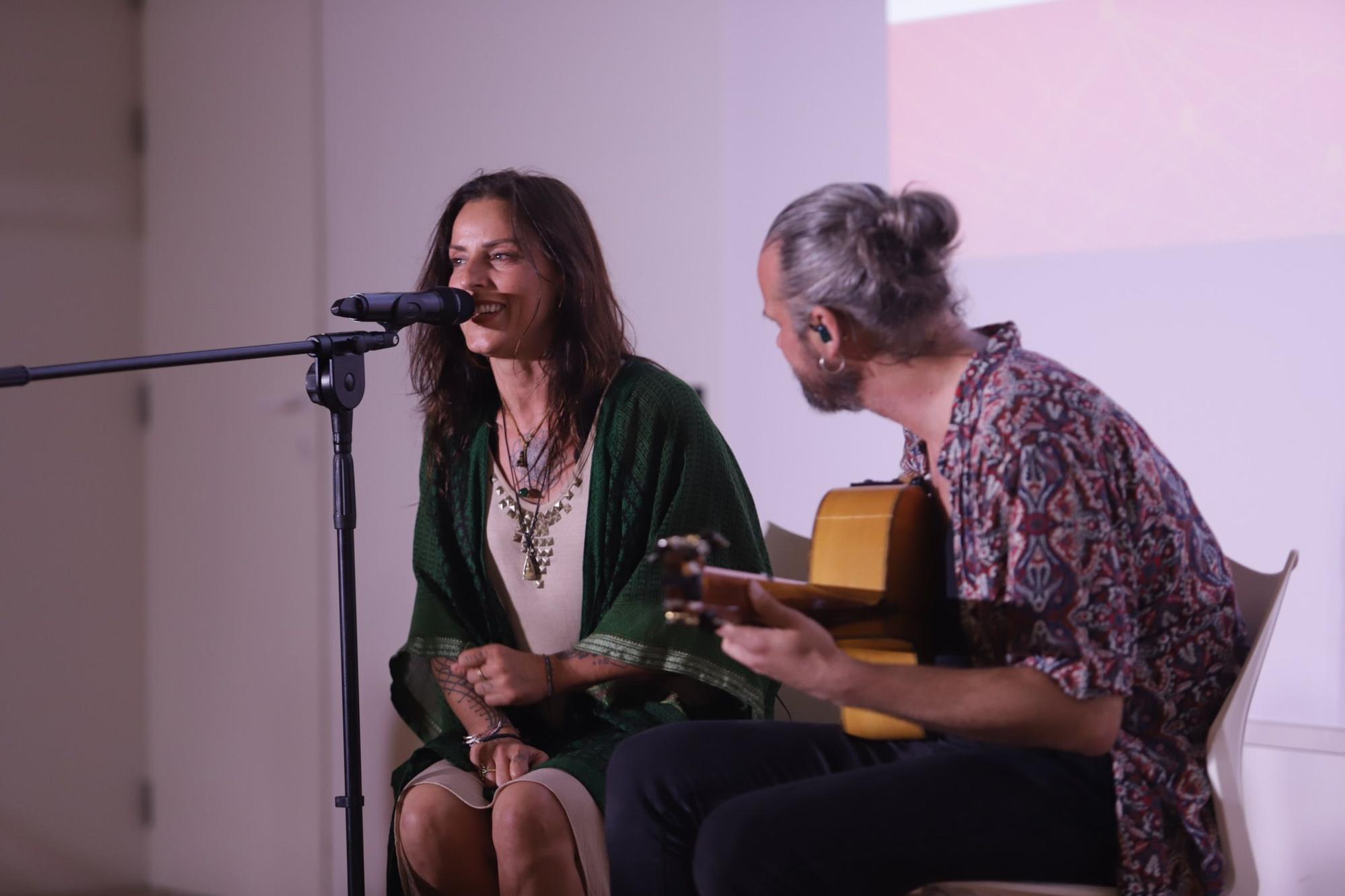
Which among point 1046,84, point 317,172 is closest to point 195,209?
point 317,172

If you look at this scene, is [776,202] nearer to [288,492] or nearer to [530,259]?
[530,259]

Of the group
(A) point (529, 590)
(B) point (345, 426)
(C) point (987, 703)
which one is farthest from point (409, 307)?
(C) point (987, 703)

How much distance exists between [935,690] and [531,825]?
659 mm

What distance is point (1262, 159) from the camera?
2.24 metres

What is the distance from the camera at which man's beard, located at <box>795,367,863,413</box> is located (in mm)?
1503

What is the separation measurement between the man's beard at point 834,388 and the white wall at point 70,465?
232cm

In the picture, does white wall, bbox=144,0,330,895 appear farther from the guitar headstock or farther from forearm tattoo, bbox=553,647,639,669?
the guitar headstock

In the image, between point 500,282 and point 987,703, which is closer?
point 987,703

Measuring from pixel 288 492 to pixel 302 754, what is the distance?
62cm

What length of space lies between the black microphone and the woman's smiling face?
7.3 inches

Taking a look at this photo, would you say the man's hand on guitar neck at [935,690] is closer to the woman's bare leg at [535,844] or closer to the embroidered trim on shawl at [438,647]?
the woman's bare leg at [535,844]

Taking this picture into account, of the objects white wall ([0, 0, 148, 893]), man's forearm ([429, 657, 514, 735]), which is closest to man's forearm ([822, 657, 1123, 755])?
→ man's forearm ([429, 657, 514, 735])

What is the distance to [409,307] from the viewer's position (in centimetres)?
169

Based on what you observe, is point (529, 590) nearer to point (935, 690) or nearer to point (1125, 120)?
point (935, 690)
